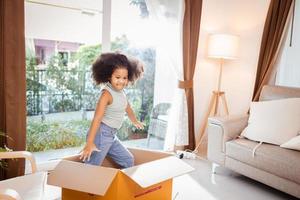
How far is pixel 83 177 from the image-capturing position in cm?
125

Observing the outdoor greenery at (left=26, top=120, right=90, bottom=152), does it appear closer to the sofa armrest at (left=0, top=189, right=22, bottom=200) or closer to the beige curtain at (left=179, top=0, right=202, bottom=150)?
the beige curtain at (left=179, top=0, right=202, bottom=150)

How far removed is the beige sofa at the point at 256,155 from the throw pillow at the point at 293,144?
0.13 ft

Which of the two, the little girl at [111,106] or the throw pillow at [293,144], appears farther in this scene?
the throw pillow at [293,144]

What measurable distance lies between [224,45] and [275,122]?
3.47 feet

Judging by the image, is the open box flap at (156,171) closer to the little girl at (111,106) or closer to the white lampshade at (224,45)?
the little girl at (111,106)

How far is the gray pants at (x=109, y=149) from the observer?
5.75 ft

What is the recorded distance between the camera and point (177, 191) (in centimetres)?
229

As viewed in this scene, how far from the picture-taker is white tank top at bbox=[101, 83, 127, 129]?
1.80 metres

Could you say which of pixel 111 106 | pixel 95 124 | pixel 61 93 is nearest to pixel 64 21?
pixel 61 93

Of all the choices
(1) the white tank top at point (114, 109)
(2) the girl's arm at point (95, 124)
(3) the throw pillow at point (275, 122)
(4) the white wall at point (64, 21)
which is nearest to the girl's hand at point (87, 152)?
(2) the girl's arm at point (95, 124)

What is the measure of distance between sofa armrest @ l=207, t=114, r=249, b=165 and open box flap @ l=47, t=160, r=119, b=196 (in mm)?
1555

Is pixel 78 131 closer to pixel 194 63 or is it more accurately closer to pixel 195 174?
pixel 195 174

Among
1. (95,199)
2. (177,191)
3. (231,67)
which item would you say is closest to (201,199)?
(177,191)

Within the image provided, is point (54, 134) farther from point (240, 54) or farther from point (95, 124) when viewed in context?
point (240, 54)
